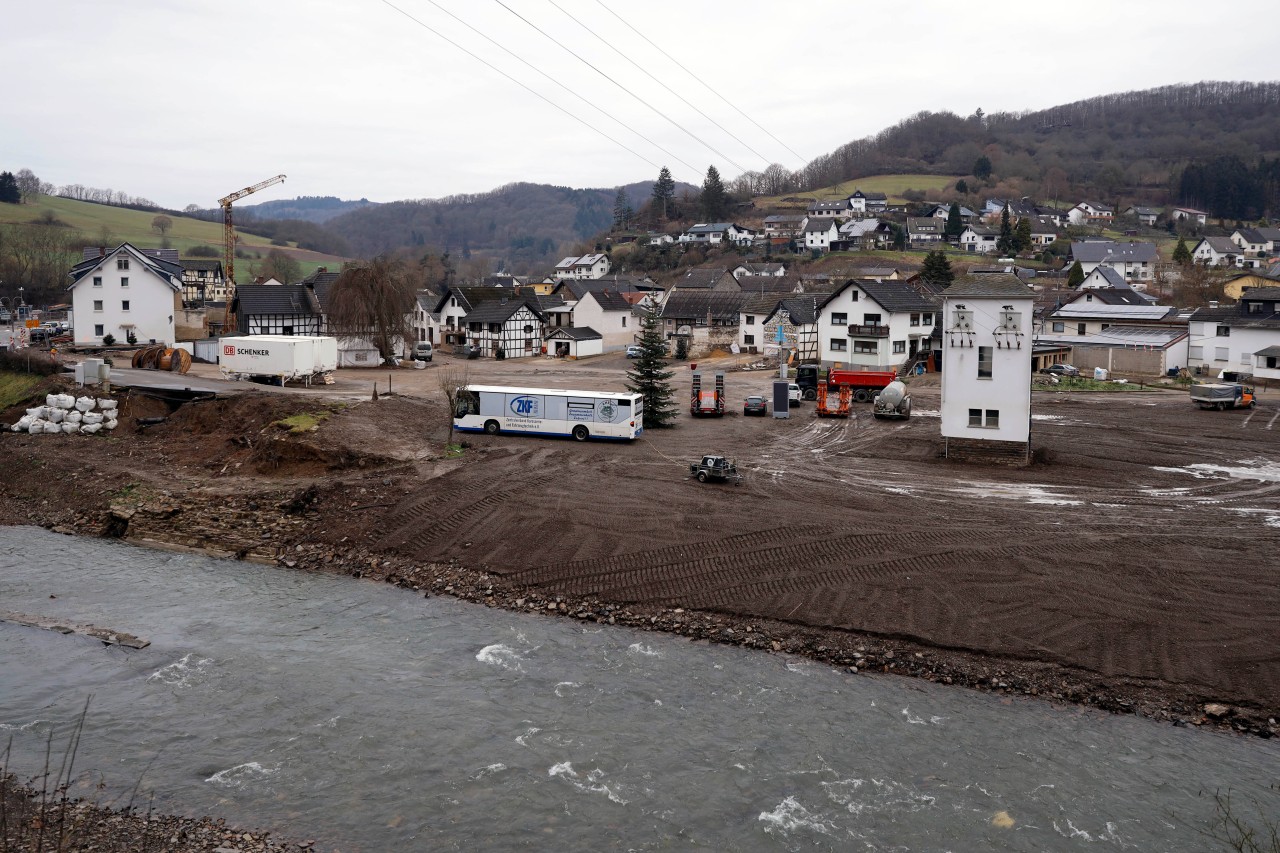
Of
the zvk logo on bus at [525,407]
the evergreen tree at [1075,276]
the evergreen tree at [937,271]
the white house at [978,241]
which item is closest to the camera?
the zvk logo on bus at [525,407]

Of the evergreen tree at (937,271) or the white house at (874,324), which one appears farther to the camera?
the evergreen tree at (937,271)

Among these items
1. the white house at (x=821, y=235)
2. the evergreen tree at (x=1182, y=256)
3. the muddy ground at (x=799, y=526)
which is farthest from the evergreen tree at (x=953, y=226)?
the muddy ground at (x=799, y=526)

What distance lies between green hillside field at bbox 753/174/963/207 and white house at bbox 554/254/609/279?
40297 mm

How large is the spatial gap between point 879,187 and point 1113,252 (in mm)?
65254

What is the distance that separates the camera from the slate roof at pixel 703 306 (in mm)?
72375

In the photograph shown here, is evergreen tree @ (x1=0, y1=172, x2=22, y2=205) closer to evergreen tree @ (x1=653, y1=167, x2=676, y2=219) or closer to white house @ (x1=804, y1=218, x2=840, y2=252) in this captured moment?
evergreen tree @ (x1=653, y1=167, x2=676, y2=219)

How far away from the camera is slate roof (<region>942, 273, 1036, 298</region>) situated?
31406 millimetres

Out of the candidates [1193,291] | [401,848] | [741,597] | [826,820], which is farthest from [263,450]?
[1193,291]

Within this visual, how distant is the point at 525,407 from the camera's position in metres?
35.1

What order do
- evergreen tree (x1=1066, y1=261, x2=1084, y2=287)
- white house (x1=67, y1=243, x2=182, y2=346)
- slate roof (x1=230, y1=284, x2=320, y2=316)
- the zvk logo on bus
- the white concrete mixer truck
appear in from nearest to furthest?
the zvk logo on bus, the white concrete mixer truck, white house (x1=67, y1=243, x2=182, y2=346), slate roof (x1=230, y1=284, x2=320, y2=316), evergreen tree (x1=1066, y1=261, x2=1084, y2=287)

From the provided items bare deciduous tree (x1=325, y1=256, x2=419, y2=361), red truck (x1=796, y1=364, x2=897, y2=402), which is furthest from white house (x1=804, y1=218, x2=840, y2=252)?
red truck (x1=796, y1=364, x2=897, y2=402)

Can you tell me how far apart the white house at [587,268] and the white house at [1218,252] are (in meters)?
77.1

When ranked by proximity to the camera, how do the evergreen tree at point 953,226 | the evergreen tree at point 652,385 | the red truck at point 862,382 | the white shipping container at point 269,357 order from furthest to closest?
the evergreen tree at point 953,226
the red truck at point 862,382
the white shipping container at point 269,357
the evergreen tree at point 652,385

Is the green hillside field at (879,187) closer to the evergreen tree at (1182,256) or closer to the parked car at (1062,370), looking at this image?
the evergreen tree at (1182,256)
